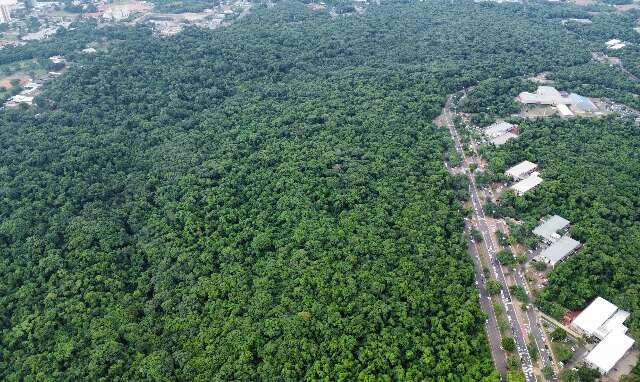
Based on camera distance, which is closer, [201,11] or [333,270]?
[333,270]

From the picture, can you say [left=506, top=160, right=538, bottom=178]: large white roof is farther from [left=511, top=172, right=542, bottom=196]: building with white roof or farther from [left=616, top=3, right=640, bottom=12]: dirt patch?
[left=616, top=3, right=640, bottom=12]: dirt patch

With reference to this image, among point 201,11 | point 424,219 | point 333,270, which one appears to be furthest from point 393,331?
point 201,11

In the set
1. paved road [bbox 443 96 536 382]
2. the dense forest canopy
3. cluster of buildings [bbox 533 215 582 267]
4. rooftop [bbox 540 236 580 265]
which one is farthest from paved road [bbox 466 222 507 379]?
rooftop [bbox 540 236 580 265]

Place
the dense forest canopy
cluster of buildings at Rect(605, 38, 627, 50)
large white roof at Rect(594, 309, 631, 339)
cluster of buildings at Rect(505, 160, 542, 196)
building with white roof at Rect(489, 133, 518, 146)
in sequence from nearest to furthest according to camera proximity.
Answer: the dense forest canopy → large white roof at Rect(594, 309, 631, 339) → cluster of buildings at Rect(505, 160, 542, 196) → building with white roof at Rect(489, 133, 518, 146) → cluster of buildings at Rect(605, 38, 627, 50)

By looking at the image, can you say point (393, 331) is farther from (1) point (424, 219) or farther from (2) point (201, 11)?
(2) point (201, 11)

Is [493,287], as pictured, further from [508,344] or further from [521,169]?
[521,169]

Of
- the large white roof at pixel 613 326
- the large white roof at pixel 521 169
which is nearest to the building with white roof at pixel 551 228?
the large white roof at pixel 521 169

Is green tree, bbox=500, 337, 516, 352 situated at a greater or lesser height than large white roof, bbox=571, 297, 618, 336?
lesser
